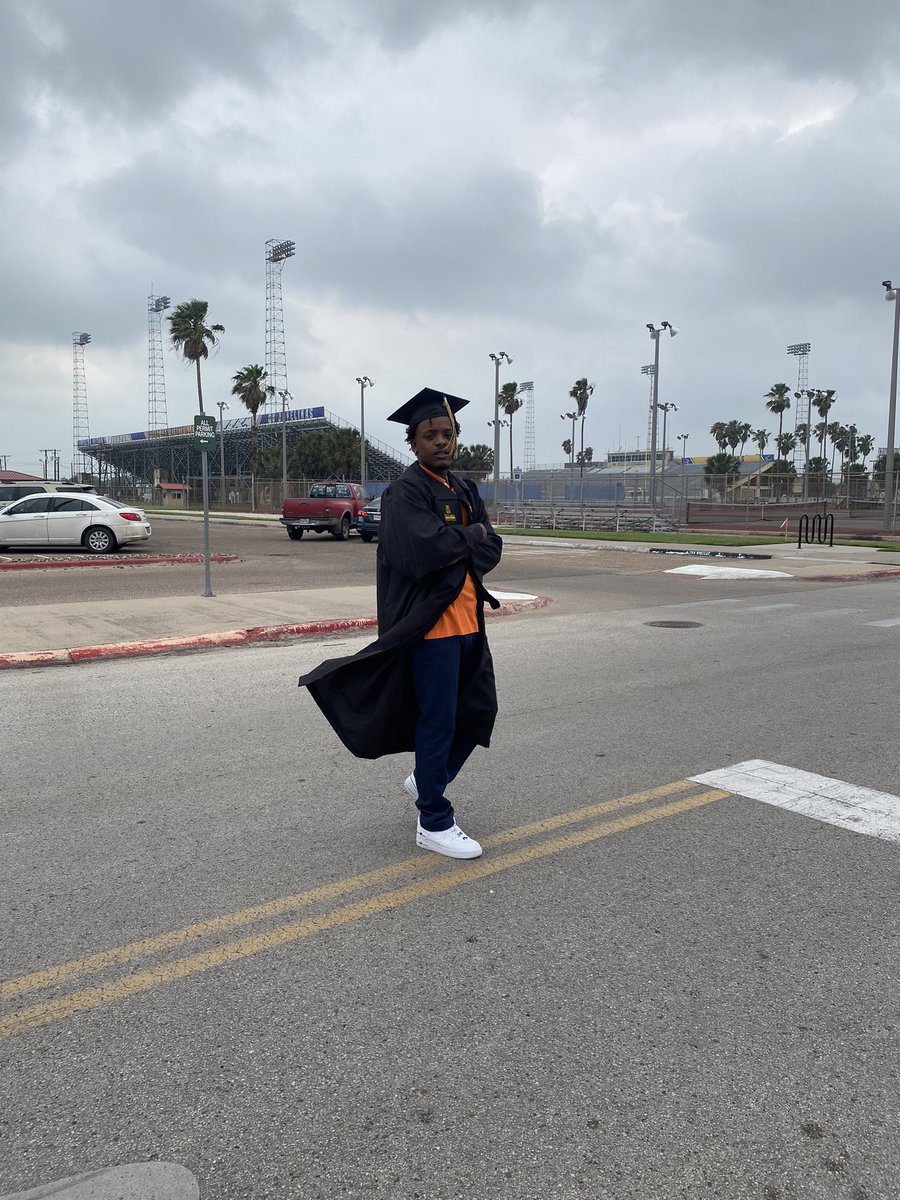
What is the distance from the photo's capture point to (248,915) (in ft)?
11.2

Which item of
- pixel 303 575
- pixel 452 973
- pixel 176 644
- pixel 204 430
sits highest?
pixel 204 430

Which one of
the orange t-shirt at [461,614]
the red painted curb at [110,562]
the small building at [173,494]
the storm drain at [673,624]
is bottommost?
the storm drain at [673,624]

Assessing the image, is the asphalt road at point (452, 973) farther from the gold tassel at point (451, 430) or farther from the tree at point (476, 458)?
the tree at point (476, 458)

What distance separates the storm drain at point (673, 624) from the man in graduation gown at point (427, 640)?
285 inches

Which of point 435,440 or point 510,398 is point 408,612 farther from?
point 510,398

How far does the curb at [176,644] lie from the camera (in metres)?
8.62

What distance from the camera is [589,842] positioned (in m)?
4.13

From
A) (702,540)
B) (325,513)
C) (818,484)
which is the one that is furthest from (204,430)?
(818,484)

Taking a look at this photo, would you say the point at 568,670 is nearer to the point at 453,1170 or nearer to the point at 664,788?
the point at 664,788

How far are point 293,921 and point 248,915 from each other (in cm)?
18

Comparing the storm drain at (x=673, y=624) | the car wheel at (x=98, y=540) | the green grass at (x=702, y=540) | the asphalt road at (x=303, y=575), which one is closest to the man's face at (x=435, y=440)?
the storm drain at (x=673, y=624)

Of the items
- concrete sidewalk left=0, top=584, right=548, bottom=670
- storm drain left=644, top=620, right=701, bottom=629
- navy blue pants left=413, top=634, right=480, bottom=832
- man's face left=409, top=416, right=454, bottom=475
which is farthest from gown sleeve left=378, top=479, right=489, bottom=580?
storm drain left=644, top=620, right=701, bottom=629

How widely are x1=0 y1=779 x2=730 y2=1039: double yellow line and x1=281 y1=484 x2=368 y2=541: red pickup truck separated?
24.4m

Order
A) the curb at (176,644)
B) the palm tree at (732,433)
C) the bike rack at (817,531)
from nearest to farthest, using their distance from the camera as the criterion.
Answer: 1. the curb at (176,644)
2. the bike rack at (817,531)
3. the palm tree at (732,433)
